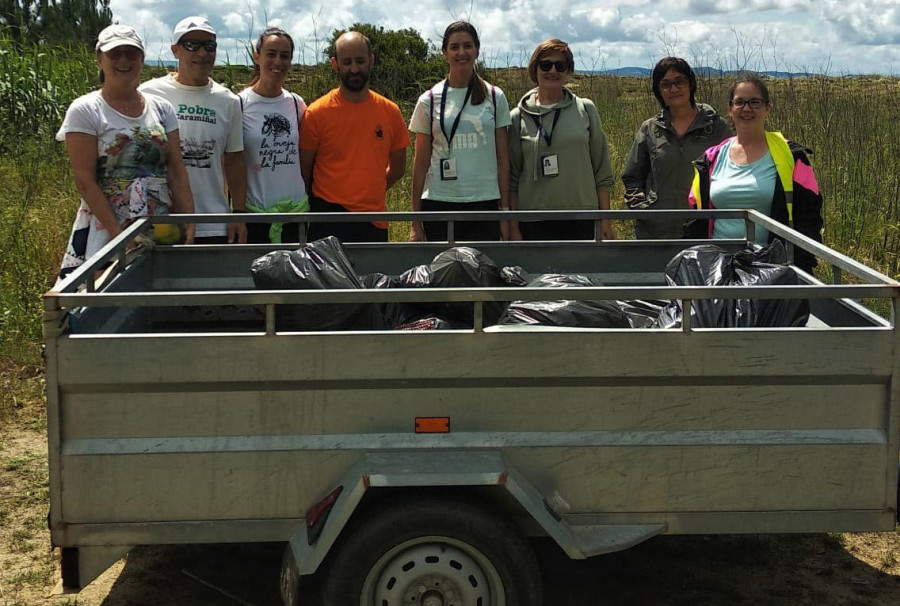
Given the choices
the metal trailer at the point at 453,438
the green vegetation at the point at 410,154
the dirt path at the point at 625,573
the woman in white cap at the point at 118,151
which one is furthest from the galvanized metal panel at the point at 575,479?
the green vegetation at the point at 410,154

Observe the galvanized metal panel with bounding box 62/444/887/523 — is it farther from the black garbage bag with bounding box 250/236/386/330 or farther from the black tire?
the black garbage bag with bounding box 250/236/386/330

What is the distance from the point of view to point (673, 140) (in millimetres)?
5406

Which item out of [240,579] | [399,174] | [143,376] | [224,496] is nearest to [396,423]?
[224,496]

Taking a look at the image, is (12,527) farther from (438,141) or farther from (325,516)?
(438,141)

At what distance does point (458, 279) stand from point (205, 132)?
178 centimetres

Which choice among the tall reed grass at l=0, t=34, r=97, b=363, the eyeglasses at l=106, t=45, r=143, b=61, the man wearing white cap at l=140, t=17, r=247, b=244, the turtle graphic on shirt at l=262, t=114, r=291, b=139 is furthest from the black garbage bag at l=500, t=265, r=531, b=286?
the tall reed grass at l=0, t=34, r=97, b=363

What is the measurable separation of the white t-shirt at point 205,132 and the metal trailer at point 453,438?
1997 mm

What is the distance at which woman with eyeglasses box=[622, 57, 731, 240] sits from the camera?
5.34m

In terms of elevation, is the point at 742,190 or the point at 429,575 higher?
the point at 742,190

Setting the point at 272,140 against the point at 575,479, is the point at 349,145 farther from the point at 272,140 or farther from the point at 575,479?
the point at 575,479

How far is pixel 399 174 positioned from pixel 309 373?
296cm

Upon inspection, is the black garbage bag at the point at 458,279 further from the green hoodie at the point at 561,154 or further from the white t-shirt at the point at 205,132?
the green hoodie at the point at 561,154

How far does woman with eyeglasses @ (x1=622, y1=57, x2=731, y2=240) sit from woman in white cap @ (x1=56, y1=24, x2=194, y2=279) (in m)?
2.40

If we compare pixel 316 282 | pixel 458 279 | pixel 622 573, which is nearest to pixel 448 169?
pixel 458 279
